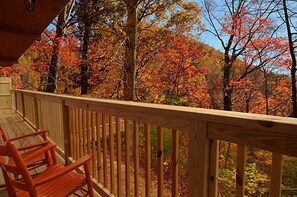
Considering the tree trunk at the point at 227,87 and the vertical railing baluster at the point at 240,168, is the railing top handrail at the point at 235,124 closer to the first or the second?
the vertical railing baluster at the point at 240,168

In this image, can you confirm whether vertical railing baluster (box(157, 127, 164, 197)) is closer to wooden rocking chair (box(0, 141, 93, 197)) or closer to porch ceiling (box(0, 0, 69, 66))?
wooden rocking chair (box(0, 141, 93, 197))

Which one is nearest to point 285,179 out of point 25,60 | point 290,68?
point 290,68

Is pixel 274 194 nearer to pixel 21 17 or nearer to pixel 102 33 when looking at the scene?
pixel 21 17

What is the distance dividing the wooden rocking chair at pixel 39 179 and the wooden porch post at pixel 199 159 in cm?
75

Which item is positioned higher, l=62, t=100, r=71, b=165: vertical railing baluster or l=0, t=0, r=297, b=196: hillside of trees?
l=0, t=0, r=297, b=196: hillside of trees

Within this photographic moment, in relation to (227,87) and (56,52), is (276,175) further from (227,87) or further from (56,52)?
(227,87)

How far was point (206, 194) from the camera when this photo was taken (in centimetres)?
114

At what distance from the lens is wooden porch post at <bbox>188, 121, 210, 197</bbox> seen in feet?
3.66

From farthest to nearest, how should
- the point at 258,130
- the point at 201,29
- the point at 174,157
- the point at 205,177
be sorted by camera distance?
the point at 201,29 < the point at 174,157 < the point at 205,177 < the point at 258,130

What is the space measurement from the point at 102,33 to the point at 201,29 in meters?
5.12

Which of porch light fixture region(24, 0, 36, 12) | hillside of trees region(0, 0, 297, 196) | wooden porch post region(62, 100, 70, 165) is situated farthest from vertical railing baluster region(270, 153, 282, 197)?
hillside of trees region(0, 0, 297, 196)

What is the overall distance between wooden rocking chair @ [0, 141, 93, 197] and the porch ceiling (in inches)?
40.1

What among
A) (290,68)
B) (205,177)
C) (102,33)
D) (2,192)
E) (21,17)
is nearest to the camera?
(205,177)

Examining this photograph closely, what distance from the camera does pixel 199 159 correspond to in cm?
114
